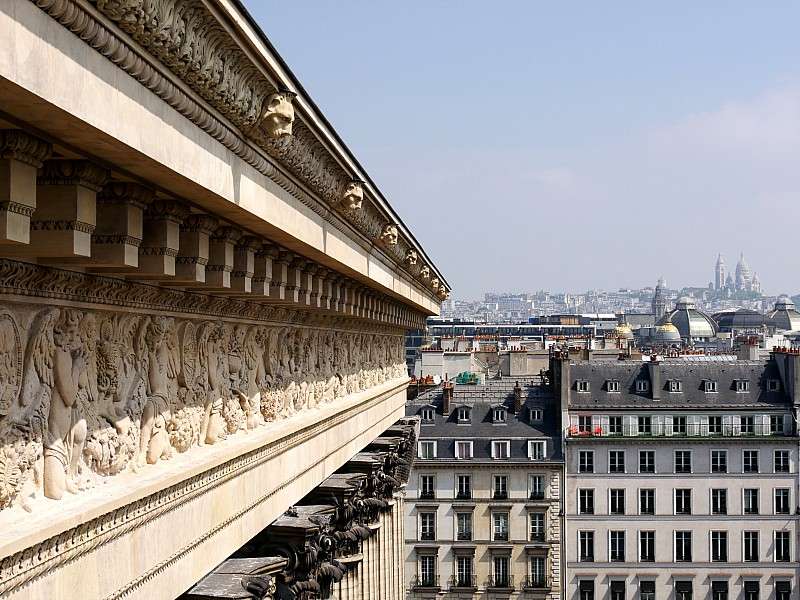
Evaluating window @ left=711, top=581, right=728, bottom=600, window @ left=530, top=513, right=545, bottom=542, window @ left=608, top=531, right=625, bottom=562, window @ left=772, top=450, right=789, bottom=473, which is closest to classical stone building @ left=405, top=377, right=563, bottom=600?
window @ left=530, top=513, right=545, bottom=542

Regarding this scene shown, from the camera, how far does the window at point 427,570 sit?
39719 millimetres

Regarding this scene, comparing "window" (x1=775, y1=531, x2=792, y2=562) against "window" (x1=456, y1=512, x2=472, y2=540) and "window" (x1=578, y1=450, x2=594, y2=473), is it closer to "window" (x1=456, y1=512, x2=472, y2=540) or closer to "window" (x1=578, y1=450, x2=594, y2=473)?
"window" (x1=578, y1=450, x2=594, y2=473)

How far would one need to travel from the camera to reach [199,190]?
489 centimetres

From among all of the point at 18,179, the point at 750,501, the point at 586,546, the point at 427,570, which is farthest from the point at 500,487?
the point at 18,179

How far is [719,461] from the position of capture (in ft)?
133

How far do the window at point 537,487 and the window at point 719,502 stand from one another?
19.8 ft

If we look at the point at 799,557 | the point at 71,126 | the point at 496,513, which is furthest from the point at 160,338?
the point at 799,557

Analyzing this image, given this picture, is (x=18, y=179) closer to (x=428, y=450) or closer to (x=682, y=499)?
(x=428, y=450)

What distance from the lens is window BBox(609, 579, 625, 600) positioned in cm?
4012

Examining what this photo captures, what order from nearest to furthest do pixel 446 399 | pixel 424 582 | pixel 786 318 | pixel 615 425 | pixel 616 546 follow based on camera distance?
pixel 424 582 < pixel 616 546 < pixel 615 425 < pixel 446 399 < pixel 786 318

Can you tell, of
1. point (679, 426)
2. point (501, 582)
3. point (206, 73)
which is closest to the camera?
point (206, 73)

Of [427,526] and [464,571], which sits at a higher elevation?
[427,526]

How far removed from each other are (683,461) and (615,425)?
2.66 meters

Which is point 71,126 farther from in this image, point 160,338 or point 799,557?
point 799,557
